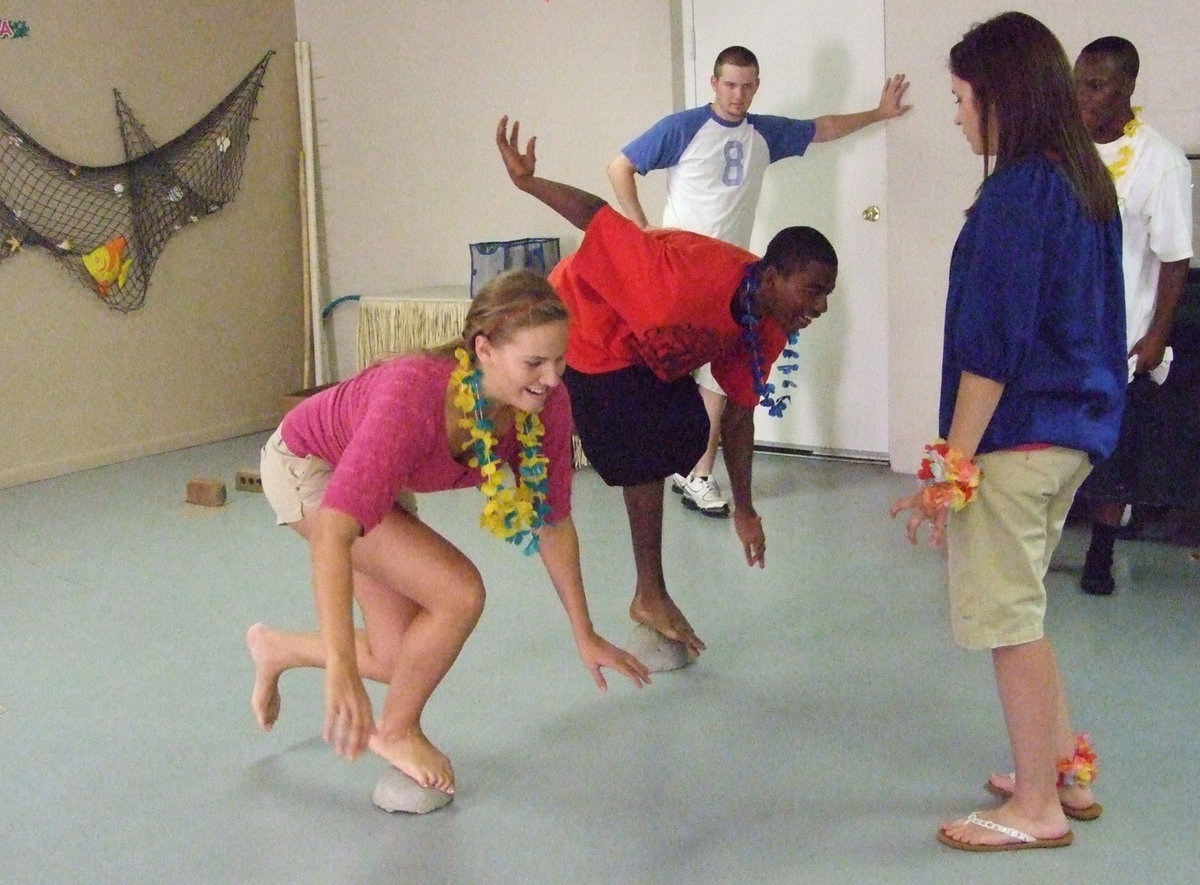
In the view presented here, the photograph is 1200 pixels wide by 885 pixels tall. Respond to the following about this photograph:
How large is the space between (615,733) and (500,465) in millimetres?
636

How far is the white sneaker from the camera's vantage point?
12.4 ft

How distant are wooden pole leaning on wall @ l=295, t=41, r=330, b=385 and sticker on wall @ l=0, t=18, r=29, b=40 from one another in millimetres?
1313

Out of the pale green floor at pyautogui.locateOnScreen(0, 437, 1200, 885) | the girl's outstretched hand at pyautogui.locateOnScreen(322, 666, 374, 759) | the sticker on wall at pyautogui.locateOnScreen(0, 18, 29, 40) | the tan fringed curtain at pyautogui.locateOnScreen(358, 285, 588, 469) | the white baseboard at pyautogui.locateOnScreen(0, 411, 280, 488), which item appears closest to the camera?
the girl's outstretched hand at pyautogui.locateOnScreen(322, 666, 374, 759)

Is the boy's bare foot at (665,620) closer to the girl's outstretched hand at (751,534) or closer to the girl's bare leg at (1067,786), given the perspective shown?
the girl's outstretched hand at (751,534)

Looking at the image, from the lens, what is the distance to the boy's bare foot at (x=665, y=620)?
260 cm

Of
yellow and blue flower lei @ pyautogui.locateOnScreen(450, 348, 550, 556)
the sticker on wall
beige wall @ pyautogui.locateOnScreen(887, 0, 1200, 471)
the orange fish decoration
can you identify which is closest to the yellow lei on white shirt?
beige wall @ pyautogui.locateOnScreen(887, 0, 1200, 471)

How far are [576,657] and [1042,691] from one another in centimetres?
118

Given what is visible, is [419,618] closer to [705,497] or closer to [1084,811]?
[1084,811]

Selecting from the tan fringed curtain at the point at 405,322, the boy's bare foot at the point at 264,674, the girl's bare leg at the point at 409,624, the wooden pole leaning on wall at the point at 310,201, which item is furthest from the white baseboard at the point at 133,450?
the girl's bare leg at the point at 409,624

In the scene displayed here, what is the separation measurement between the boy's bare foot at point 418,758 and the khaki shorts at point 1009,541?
92 cm

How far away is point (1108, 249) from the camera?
1.70 m

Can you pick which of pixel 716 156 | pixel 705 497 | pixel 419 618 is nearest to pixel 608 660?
pixel 419 618

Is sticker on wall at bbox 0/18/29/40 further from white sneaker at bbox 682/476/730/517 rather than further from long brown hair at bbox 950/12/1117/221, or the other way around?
long brown hair at bbox 950/12/1117/221

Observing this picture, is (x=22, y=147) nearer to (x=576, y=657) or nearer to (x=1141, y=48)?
(x=576, y=657)
